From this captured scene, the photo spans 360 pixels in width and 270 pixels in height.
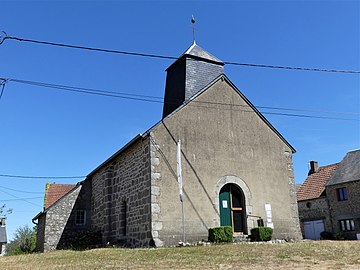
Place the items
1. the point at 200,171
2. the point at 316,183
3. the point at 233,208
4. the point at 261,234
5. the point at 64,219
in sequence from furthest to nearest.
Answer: the point at 316,183 → the point at 64,219 → the point at 233,208 → the point at 200,171 → the point at 261,234

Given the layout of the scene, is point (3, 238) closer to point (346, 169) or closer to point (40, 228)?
point (40, 228)

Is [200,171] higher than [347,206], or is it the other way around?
[200,171]

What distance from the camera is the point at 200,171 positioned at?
14.1 m

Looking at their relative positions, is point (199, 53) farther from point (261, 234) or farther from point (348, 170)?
point (348, 170)

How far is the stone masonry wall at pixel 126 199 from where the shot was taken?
13570 millimetres

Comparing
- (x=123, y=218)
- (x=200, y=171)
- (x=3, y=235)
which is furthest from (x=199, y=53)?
(x=3, y=235)

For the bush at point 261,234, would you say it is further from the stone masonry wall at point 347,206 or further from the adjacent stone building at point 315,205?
the adjacent stone building at point 315,205

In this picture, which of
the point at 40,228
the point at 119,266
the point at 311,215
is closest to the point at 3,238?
the point at 40,228

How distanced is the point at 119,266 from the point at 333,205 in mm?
24411

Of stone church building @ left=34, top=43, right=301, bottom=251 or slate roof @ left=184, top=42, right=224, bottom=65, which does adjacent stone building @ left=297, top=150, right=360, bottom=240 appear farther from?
slate roof @ left=184, top=42, right=224, bottom=65

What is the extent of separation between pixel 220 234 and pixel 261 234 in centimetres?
178

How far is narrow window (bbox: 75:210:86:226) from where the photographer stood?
19594mm

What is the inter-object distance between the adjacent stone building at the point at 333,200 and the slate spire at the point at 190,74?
16.2 metres

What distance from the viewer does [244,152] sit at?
607 inches
